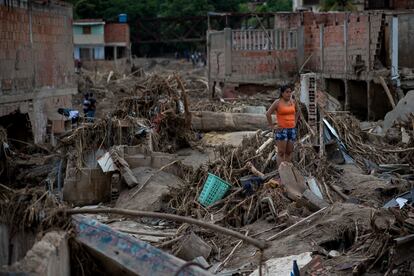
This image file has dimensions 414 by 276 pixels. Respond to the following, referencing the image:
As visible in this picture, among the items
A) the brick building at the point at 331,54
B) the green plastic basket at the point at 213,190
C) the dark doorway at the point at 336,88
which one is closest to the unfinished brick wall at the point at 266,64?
the brick building at the point at 331,54

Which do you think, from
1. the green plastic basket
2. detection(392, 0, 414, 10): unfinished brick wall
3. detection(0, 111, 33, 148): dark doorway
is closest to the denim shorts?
the green plastic basket

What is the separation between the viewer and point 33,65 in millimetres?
18391

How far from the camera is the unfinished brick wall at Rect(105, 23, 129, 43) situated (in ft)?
175

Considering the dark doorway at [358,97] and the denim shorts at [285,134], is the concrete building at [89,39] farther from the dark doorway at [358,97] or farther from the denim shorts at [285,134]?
the denim shorts at [285,134]

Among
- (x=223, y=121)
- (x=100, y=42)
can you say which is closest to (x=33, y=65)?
(x=223, y=121)

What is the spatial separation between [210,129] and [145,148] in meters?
3.65

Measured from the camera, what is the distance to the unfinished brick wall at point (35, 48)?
16.6 m

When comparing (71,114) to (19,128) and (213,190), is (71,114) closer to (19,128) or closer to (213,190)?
(19,128)

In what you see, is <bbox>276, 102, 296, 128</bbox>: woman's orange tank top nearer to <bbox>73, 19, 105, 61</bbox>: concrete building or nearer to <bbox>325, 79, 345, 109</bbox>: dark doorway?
<bbox>325, 79, 345, 109</bbox>: dark doorway

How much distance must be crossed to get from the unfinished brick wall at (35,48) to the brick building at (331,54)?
766 cm

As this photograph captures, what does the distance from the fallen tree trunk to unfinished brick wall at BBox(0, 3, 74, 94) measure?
4384mm

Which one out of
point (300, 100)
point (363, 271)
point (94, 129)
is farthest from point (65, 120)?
point (363, 271)

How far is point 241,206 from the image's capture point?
10352 millimetres

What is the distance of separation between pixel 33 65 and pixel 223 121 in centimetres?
533
